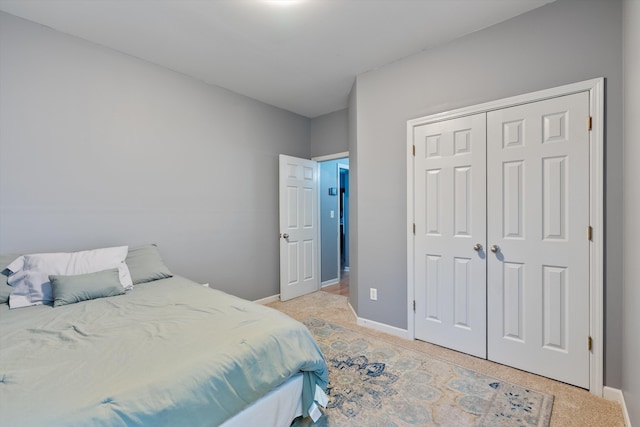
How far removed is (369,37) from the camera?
2369 millimetres

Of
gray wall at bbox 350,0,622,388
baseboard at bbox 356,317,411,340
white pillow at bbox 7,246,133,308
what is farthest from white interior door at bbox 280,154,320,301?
white pillow at bbox 7,246,133,308

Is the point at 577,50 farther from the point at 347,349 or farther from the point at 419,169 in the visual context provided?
the point at 347,349

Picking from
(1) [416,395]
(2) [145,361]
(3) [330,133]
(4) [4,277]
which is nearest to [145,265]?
(4) [4,277]

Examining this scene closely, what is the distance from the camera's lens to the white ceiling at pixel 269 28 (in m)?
2.00

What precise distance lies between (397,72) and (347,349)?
2628mm

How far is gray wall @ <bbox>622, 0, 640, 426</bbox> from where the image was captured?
1.45 metres

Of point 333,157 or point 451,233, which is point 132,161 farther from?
point 451,233

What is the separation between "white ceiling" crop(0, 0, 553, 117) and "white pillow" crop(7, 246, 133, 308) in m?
1.79

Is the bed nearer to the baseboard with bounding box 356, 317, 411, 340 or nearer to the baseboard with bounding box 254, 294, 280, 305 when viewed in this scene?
the baseboard with bounding box 356, 317, 411, 340

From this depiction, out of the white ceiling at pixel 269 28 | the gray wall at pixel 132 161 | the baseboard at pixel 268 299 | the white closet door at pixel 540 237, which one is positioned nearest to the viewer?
the white closet door at pixel 540 237

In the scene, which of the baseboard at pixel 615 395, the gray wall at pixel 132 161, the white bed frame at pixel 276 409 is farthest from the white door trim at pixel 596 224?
the gray wall at pixel 132 161

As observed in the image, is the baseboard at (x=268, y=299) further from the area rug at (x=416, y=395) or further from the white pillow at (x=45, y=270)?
the white pillow at (x=45, y=270)

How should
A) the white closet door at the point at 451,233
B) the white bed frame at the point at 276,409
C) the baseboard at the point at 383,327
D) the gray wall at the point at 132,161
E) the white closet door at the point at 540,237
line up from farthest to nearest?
the baseboard at the point at 383,327 → the white closet door at the point at 451,233 → the gray wall at the point at 132,161 → the white closet door at the point at 540,237 → the white bed frame at the point at 276,409

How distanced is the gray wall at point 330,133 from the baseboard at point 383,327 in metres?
2.26
